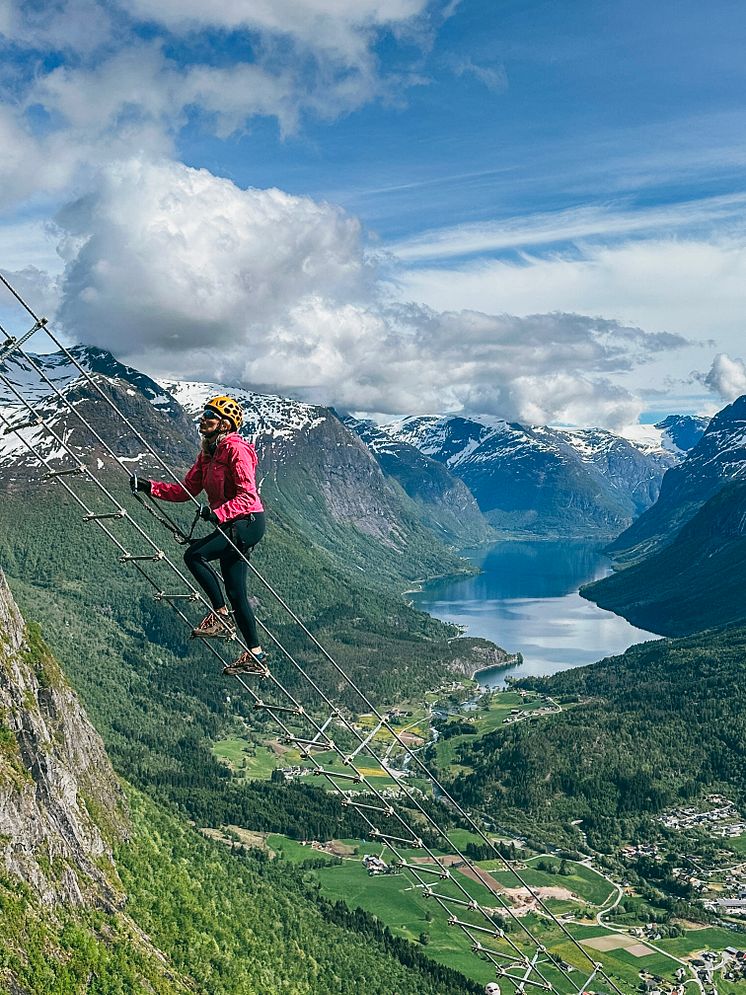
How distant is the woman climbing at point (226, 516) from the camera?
2145 centimetres

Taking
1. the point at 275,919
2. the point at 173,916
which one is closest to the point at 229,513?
the point at 173,916

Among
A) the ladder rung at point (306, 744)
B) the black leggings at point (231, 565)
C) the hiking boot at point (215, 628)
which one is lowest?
the ladder rung at point (306, 744)

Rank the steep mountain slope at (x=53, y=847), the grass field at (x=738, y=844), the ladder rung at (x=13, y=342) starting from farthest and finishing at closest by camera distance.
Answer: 1. the grass field at (x=738, y=844)
2. the steep mountain slope at (x=53, y=847)
3. the ladder rung at (x=13, y=342)

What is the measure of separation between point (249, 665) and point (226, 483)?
467 centimetres

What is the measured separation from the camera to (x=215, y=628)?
70.5 feet

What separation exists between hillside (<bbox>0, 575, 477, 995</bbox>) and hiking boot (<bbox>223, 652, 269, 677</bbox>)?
85.2 meters

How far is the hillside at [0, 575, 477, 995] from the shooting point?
3969 inches

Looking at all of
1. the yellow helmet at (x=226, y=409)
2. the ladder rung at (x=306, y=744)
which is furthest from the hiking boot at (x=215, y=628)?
the yellow helmet at (x=226, y=409)

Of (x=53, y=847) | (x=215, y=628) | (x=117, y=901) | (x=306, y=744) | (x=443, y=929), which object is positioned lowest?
(x=443, y=929)

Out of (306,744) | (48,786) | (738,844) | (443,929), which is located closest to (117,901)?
(48,786)

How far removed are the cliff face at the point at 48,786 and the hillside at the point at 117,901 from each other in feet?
0.70

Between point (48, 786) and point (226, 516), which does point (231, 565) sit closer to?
point (226, 516)

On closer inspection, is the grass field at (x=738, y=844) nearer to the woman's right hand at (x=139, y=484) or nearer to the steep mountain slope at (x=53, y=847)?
A: the steep mountain slope at (x=53, y=847)

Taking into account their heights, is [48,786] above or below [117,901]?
above
